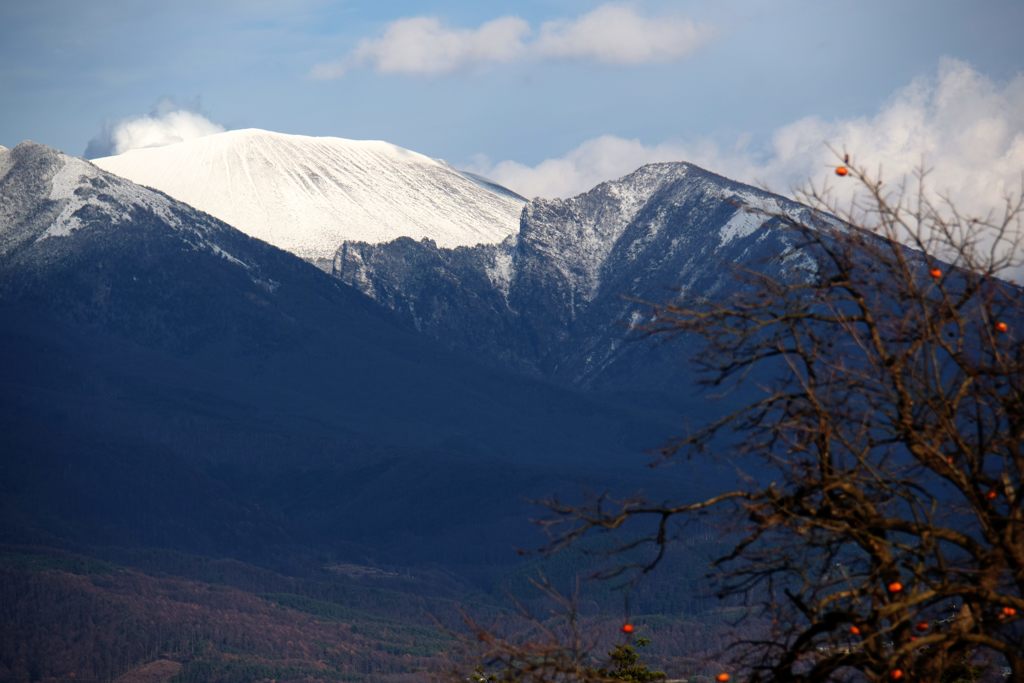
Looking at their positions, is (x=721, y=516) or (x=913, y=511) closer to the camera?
(x=913, y=511)

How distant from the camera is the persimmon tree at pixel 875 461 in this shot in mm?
13430

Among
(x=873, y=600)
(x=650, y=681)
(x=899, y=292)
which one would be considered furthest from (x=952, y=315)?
(x=650, y=681)

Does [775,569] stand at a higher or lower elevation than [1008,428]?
lower

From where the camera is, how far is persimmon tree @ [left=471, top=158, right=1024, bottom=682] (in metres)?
13.4

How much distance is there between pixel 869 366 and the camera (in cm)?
1425

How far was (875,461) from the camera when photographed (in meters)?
14.8

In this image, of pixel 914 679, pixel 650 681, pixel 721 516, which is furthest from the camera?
pixel 650 681

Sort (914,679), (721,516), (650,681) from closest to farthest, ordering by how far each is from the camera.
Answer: (914,679) < (721,516) < (650,681)

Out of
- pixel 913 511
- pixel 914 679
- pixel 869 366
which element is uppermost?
pixel 869 366

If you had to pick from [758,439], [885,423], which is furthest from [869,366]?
[758,439]

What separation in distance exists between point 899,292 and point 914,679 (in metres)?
2.87

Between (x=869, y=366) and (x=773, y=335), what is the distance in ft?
2.57

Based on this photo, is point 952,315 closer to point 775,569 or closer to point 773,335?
point 773,335

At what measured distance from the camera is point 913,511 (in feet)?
44.0
